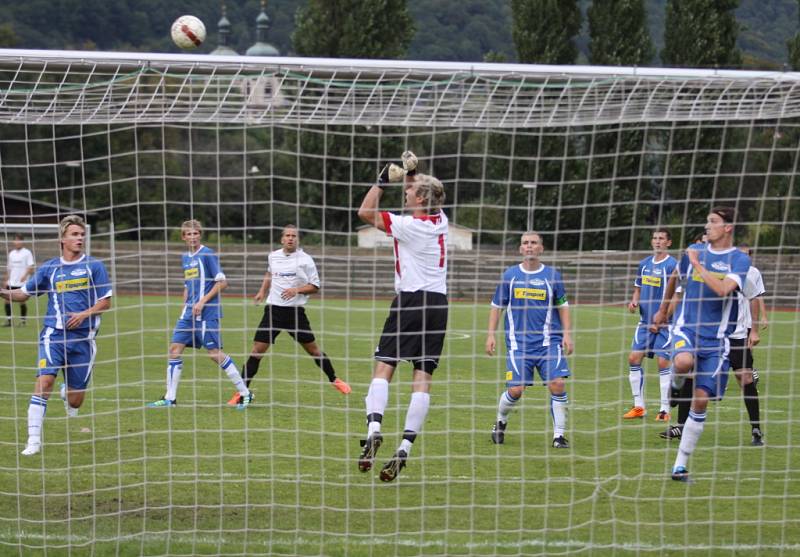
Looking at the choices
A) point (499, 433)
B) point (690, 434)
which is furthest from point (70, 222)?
point (690, 434)

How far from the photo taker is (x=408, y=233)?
6.98 metres

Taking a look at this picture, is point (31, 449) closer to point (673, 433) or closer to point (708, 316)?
point (708, 316)

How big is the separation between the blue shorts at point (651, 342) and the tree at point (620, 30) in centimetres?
2963

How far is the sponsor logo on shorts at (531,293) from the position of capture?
8.97m

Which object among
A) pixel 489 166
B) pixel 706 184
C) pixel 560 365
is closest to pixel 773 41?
pixel 489 166

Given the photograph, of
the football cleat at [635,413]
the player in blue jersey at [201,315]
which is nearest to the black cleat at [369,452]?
the player in blue jersey at [201,315]

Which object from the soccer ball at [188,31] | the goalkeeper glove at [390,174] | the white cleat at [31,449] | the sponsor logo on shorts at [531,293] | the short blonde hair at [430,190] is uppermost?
the soccer ball at [188,31]

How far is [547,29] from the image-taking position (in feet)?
128

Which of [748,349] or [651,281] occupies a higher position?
[651,281]

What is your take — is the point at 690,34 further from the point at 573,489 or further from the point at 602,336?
the point at 573,489

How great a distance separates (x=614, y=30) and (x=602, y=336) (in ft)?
66.8

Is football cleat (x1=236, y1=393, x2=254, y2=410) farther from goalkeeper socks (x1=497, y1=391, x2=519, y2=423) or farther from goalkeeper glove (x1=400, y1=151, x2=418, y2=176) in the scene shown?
goalkeeper glove (x1=400, y1=151, x2=418, y2=176)

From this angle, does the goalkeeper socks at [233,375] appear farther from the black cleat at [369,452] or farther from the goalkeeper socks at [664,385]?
the black cleat at [369,452]

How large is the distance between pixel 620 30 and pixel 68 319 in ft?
110
